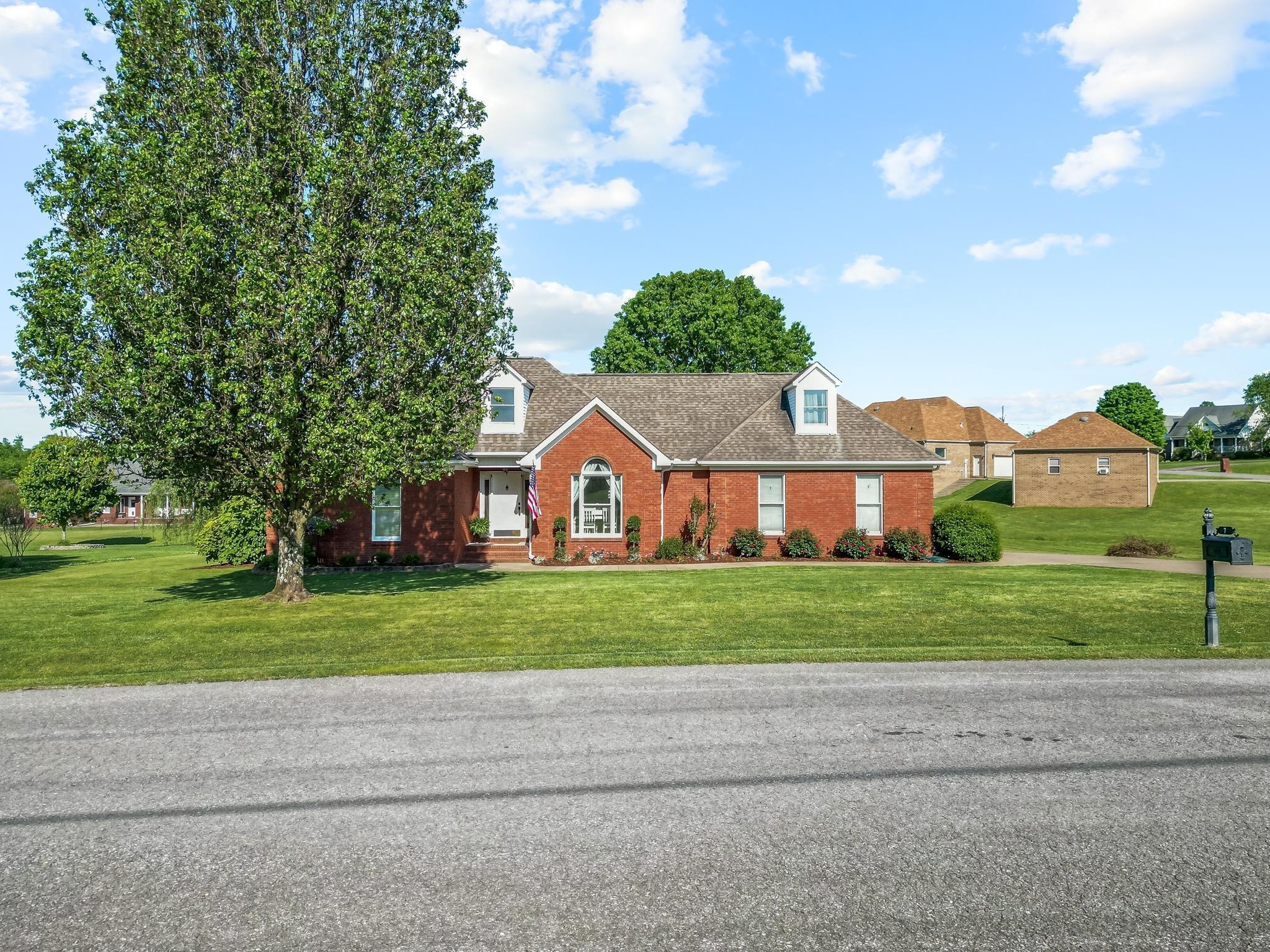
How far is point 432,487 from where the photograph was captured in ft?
84.4

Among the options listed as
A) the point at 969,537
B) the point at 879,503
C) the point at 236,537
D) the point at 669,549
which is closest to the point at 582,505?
the point at 669,549

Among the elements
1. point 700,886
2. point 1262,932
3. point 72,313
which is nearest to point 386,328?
point 72,313

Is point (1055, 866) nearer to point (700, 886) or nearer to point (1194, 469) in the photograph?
point (700, 886)

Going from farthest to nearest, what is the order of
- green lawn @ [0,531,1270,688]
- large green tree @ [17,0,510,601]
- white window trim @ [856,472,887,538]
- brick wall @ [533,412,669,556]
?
white window trim @ [856,472,887,538]
brick wall @ [533,412,669,556]
large green tree @ [17,0,510,601]
green lawn @ [0,531,1270,688]

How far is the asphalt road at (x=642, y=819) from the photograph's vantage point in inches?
172

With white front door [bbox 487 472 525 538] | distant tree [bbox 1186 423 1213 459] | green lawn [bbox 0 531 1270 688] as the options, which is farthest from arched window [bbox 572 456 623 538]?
distant tree [bbox 1186 423 1213 459]

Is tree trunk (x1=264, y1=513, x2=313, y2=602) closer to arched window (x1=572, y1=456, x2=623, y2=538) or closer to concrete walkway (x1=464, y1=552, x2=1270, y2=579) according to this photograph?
concrete walkway (x1=464, y1=552, x2=1270, y2=579)

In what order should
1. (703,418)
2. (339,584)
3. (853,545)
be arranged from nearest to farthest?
(339,584)
(853,545)
(703,418)

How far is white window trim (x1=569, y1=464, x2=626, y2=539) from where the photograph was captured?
26.4 meters

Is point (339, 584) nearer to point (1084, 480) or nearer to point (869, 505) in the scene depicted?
point (869, 505)

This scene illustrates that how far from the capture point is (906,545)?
87.5 feet

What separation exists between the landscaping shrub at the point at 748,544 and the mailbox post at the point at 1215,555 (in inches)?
599

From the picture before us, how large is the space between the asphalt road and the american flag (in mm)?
16458

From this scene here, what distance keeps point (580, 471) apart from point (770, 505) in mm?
6503
